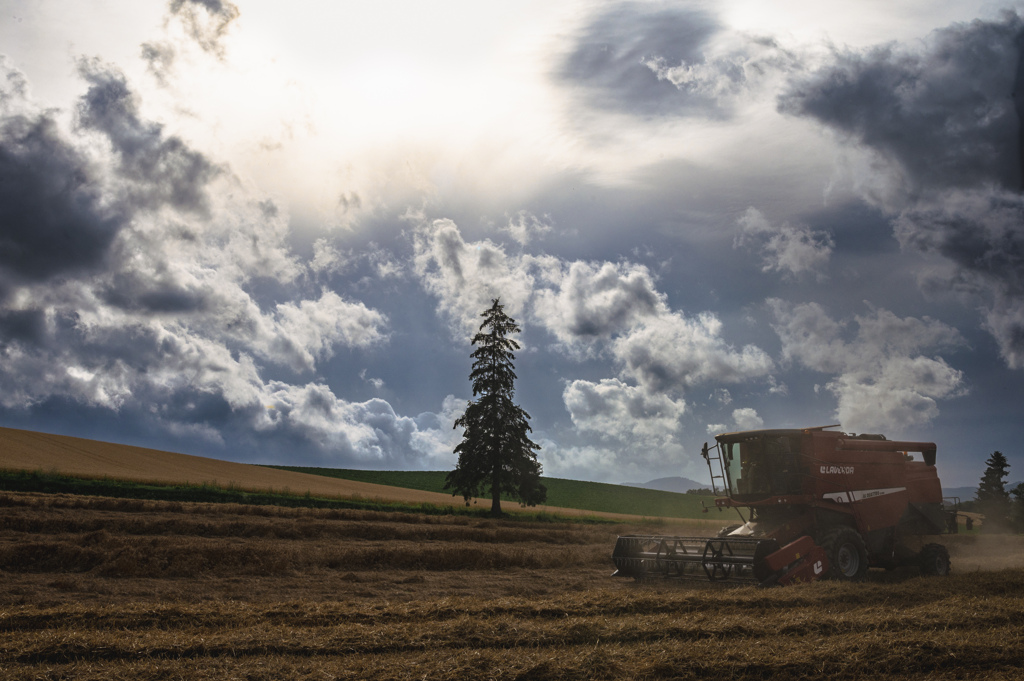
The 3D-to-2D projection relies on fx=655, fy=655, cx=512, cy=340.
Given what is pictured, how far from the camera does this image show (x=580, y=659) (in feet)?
22.4

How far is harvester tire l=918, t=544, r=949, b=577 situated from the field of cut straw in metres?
0.71

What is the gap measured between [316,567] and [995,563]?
17921 millimetres

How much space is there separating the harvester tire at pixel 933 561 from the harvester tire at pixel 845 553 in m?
2.36

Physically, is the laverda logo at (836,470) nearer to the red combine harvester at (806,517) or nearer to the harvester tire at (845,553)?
the red combine harvester at (806,517)

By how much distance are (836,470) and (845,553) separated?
1.73 m

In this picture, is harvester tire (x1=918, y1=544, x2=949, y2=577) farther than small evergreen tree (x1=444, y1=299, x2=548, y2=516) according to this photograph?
No

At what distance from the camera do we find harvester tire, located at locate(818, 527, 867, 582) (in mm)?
12477

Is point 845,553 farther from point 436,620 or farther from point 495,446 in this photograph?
point 495,446

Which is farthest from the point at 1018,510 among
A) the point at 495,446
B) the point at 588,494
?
the point at 495,446

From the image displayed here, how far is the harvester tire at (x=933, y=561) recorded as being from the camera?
46.8 feet

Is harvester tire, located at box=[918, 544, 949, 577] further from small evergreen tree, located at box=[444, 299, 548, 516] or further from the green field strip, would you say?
the green field strip

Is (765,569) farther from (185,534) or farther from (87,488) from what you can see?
(87,488)

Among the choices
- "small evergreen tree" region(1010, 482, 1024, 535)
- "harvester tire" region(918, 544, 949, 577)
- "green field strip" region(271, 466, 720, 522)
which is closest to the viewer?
"harvester tire" region(918, 544, 949, 577)

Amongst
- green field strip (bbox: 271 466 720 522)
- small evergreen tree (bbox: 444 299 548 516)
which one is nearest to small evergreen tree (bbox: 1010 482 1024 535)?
green field strip (bbox: 271 466 720 522)
